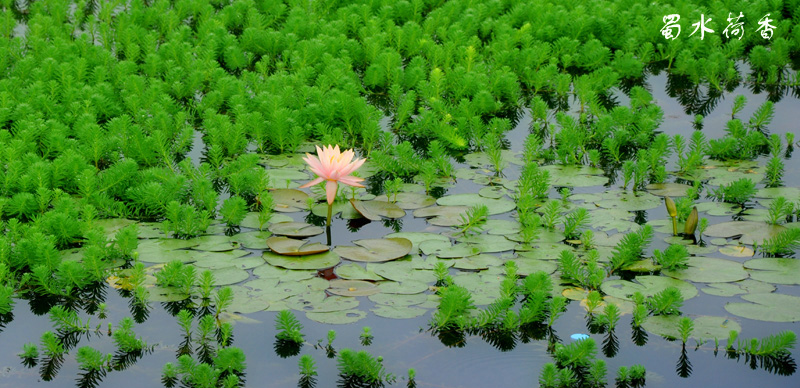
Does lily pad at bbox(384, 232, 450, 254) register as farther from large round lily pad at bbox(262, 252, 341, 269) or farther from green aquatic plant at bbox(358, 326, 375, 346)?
green aquatic plant at bbox(358, 326, 375, 346)

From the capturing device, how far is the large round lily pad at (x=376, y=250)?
3744 mm

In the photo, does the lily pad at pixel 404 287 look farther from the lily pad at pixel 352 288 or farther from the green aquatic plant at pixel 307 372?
the green aquatic plant at pixel 307 372

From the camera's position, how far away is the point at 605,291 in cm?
349

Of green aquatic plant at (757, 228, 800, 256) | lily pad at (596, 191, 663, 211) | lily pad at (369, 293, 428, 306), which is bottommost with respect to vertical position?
lily pad at (369, 293, 428, 306)

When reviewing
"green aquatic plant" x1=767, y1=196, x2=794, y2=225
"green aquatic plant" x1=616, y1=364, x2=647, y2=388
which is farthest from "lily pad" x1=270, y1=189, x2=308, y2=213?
"green aquatic plant" x1=767, y1=196, x2=794, y2=225

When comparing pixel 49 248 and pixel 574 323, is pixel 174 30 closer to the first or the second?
pixel 49 248

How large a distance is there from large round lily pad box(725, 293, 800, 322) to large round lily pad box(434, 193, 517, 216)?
4.00 feet

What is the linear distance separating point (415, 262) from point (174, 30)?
4231 mm

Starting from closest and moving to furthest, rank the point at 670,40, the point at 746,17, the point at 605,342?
the point at 605,342 < the point at 670,40 < the point at 746,17

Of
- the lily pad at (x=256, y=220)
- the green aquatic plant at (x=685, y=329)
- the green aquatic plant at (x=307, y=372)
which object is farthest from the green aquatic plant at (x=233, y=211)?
the green aquatic plant at (x=685, y=329)

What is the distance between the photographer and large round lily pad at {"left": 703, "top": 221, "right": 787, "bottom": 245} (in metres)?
3.96

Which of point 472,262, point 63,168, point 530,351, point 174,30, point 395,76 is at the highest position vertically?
point 174,30

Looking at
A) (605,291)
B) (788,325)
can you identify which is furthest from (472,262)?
(788,325)

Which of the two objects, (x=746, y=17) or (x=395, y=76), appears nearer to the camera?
(x=395, y=76)
